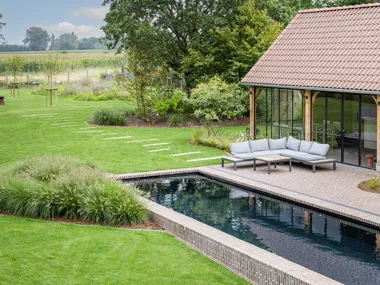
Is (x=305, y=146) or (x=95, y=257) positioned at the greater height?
(x=305, y=146)

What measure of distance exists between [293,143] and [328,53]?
359 cm

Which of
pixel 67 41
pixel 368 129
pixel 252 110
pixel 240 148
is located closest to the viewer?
pixel 368 129

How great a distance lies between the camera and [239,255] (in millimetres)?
10641

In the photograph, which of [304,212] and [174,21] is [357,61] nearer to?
[304,212]

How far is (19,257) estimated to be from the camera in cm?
1072

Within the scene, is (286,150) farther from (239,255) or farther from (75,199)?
(239,255)

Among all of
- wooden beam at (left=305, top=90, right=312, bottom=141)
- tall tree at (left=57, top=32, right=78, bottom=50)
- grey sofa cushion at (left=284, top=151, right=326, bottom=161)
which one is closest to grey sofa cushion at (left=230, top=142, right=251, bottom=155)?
grey sofa cushion at (left=284, top=151, right=326, bottom=161)

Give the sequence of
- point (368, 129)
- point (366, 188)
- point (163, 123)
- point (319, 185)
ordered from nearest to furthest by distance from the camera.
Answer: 1. point (366, 188)
2. point (319, 185)
3. point (368, 129)
4. point (163, 123)

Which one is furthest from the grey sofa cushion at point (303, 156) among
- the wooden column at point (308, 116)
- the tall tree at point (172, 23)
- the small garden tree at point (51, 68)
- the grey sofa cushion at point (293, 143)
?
the small garden tree at point (51, 68)

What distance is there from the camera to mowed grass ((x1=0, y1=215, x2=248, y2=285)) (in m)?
9.96

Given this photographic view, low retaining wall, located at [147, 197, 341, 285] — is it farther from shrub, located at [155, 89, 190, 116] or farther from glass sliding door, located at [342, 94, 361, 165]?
shrub, located at [155, 89, 190, 116]

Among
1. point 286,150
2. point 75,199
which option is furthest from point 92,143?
point 75,199

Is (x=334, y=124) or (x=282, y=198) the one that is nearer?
(x=282, y=198)

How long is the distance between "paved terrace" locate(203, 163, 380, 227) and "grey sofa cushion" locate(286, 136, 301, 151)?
2.59 ft
